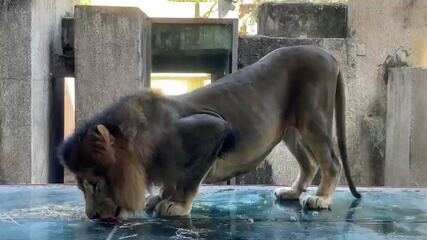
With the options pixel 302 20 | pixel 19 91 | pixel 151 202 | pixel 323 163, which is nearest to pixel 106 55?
pixel 19 91

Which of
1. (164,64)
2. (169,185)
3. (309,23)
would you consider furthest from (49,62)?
(169,185)

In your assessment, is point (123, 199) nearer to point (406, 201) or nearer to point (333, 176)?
point (333, 176)

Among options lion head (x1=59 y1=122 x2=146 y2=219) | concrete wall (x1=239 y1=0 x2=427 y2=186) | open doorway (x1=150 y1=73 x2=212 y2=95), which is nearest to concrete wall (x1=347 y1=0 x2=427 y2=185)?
concrete wall (x1=239 y1=0 x2=427 y2=186)

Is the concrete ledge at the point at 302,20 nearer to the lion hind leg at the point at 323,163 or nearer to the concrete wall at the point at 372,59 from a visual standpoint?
the concrete wall at the point at 372,59

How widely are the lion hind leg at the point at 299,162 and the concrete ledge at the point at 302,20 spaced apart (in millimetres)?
2393

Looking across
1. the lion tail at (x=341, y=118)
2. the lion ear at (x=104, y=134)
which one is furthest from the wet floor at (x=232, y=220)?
the lion ear at (x=104, y=134)

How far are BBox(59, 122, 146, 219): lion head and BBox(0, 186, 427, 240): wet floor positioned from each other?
0.07 meters

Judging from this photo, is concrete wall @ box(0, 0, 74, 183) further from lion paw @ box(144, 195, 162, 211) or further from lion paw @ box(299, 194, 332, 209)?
lion paw @ box(299, 194, 332, 209)

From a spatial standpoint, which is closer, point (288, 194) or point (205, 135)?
point (205, 135)

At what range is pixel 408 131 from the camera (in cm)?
514

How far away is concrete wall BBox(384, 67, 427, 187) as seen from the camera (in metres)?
5.12

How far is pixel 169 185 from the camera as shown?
2832 millimetres

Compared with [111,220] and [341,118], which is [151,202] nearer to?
[111,220]

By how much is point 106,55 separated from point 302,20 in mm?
1564
